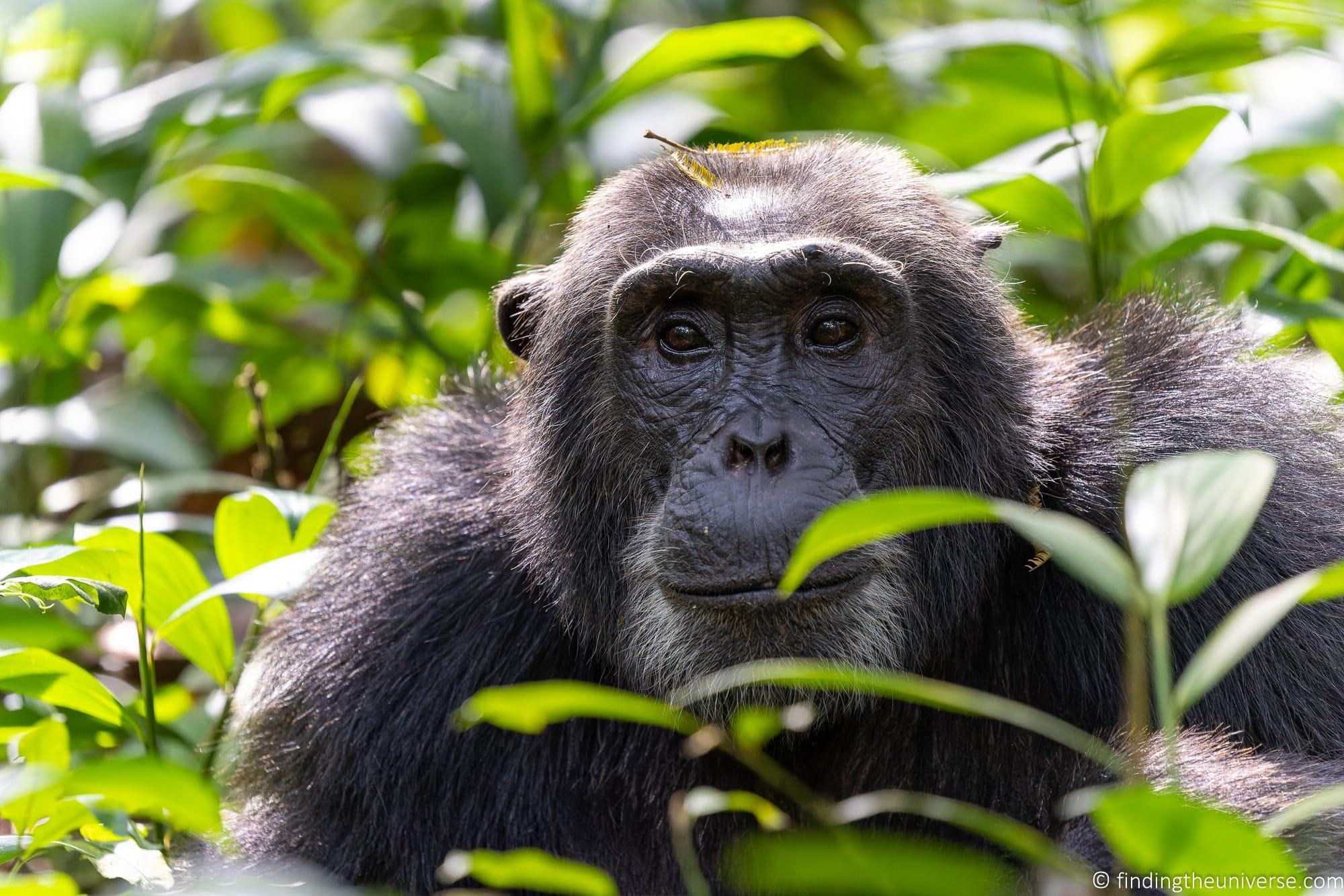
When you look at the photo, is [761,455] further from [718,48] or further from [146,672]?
[718,48]

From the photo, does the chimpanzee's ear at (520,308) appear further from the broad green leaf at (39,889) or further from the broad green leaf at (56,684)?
the broad green leaf at (39,889)

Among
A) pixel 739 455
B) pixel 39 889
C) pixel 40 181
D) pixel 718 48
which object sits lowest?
pixel 39 889

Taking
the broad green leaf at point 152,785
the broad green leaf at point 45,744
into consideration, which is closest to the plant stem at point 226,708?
the broad green leaf at point 45,744

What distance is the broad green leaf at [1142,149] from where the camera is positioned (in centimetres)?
466

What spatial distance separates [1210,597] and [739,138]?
10.5 ft

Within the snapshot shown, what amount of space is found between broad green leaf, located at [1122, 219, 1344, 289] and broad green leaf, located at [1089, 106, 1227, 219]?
0.23 metres

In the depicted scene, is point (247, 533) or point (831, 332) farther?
point (247, 533)

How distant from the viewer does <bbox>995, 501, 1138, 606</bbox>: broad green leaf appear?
178cm

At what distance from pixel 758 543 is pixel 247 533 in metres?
1.68

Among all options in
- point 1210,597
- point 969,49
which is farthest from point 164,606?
point 969,49

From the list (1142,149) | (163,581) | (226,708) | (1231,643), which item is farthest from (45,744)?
(1142,149)

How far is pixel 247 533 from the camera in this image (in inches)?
168

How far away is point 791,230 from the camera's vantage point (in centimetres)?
405

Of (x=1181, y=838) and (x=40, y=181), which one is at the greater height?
(x=40, y=181)
